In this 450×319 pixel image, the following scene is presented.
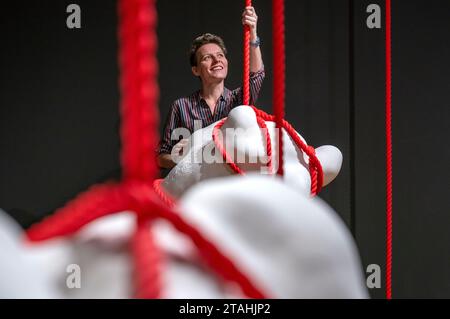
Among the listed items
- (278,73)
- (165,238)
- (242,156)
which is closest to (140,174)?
(165,238)

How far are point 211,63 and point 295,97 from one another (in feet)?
1.09

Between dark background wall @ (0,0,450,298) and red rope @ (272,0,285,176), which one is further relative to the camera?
dark background wall @ (0,0,450,298)

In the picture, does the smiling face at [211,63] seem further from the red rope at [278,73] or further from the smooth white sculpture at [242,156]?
the red rope at [278,73]

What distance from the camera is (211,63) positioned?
39.1 inches

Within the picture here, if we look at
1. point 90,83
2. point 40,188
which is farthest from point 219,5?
point 40,188

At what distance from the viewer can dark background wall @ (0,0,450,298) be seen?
1.24 meters

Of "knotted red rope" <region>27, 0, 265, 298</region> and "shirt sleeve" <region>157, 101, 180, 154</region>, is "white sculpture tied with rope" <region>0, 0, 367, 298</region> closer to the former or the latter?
"knotted red rope" <region>27, 0, 265, 298</region>

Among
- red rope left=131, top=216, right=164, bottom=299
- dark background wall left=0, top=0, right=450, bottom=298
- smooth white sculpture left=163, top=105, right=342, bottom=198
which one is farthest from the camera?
dark background wall left=0, top=0, right=450, bottom=298

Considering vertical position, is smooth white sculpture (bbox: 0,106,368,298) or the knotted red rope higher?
the knotted red rope

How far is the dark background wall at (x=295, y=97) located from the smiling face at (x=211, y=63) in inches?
9.2

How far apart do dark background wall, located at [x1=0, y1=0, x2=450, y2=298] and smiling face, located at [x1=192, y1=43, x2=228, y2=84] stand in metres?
0.23

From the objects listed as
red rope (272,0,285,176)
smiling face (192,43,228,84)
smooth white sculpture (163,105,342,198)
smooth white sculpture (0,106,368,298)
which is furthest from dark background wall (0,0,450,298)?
smooth white sculpture (0,106,368,298)

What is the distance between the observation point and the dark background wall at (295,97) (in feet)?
4.08

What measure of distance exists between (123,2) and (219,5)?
1.15 metres
